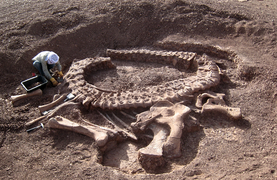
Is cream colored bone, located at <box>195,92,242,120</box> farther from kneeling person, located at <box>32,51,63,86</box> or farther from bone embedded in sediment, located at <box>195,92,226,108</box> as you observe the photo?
kneeling person, located at <box>32,51,63,86</box>

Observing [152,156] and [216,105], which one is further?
[216,105]

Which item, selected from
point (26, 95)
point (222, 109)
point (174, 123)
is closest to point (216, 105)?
point (222, 109)

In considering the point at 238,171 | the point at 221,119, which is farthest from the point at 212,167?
the point at 221,119

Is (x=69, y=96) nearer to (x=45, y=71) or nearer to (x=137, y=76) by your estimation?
(x=45, y=71)

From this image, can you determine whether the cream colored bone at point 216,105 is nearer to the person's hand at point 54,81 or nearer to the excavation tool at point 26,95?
the person's hand at point 54,81

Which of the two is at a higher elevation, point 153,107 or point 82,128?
point 153,107

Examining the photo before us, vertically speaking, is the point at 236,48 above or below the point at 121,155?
above

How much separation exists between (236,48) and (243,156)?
425 cm

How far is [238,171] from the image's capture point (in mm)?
3547

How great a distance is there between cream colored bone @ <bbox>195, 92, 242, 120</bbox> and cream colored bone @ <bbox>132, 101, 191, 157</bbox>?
0.55m

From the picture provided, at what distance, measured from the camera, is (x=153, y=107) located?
4961 millimetres

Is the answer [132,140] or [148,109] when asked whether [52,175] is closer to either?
[132,140]

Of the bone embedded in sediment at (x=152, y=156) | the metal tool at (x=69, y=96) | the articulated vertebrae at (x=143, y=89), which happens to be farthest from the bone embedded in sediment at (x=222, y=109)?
the metal tool at (x=69, y=96)

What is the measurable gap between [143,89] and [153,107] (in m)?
0.88
